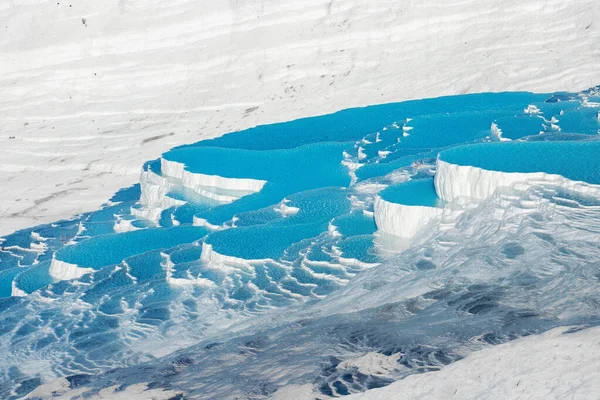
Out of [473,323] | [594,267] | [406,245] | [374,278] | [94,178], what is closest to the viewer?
[473,323]

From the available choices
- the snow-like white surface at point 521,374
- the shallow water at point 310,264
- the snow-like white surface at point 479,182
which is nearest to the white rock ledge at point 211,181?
the shallow water at point 310,264

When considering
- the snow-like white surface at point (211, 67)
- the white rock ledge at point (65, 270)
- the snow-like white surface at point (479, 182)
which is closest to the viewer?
the snow-like white surface at point (479, 182)

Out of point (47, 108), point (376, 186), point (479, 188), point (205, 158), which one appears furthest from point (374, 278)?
point (47, 108)

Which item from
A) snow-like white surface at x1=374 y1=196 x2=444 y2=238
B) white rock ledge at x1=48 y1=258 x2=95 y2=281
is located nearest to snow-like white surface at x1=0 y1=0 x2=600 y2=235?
white rock ledge at x1=48 y1=258 x2=95 y2=281

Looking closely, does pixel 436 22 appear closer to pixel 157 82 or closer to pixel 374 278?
pixel 157 82

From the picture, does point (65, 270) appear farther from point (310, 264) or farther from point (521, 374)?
Result: point (521, 374)

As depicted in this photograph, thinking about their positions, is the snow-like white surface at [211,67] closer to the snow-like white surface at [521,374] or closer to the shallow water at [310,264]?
the shallow water at [310,264]

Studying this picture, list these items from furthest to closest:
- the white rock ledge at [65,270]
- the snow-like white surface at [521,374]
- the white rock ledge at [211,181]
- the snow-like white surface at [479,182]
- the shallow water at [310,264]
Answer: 1. the white rock ledge at [211,181]
2. the white rock ledge at [65,270]
3. the snow-like white surface at [479,182]
4. the shallow water at [310,264]
5. the snow-like white surface at [521,374]

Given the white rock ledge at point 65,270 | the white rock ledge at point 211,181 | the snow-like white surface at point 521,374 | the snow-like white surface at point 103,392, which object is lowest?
the white rock ledge at point 65,270
